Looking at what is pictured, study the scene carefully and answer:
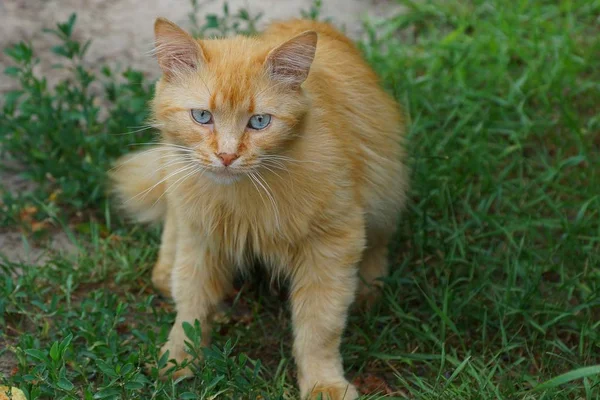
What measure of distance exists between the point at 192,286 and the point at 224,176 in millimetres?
690

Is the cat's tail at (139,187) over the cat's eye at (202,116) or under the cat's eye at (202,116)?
under

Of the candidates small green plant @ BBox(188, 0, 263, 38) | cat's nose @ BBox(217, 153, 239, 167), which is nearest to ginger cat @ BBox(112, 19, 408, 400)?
cat's nose @ BBox(217, 153, 239, 167)

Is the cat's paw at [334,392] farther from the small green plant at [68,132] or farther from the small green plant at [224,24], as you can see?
the small green plant at [224,24]

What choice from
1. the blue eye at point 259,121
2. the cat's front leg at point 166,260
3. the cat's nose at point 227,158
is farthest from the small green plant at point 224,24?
the cat's nose at point 227,158

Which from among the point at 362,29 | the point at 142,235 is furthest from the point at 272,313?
the point at 362,29

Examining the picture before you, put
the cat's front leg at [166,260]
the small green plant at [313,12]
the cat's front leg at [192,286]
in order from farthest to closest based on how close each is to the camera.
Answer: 1. the small green plant at [313,12]
2. the cat's front leg at [166,260]
3. the cat's front leg at [192,286]

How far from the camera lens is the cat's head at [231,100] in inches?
111

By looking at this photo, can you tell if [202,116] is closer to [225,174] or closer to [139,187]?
[225,174]

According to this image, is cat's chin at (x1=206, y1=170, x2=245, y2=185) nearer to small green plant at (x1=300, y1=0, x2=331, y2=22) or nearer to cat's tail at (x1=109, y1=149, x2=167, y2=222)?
cat's tail at (x1=109, y1=149, x2=167, y2=222)

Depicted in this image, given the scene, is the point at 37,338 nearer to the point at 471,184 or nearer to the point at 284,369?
the point at 284,369

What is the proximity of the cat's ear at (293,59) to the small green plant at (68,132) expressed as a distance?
1.44 m

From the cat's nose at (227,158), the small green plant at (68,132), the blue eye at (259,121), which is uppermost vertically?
the blue eye at (259,121)

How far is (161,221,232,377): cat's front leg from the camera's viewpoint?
3.36 meters

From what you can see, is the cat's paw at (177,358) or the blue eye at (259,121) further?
the cat's paw at (177,358)
